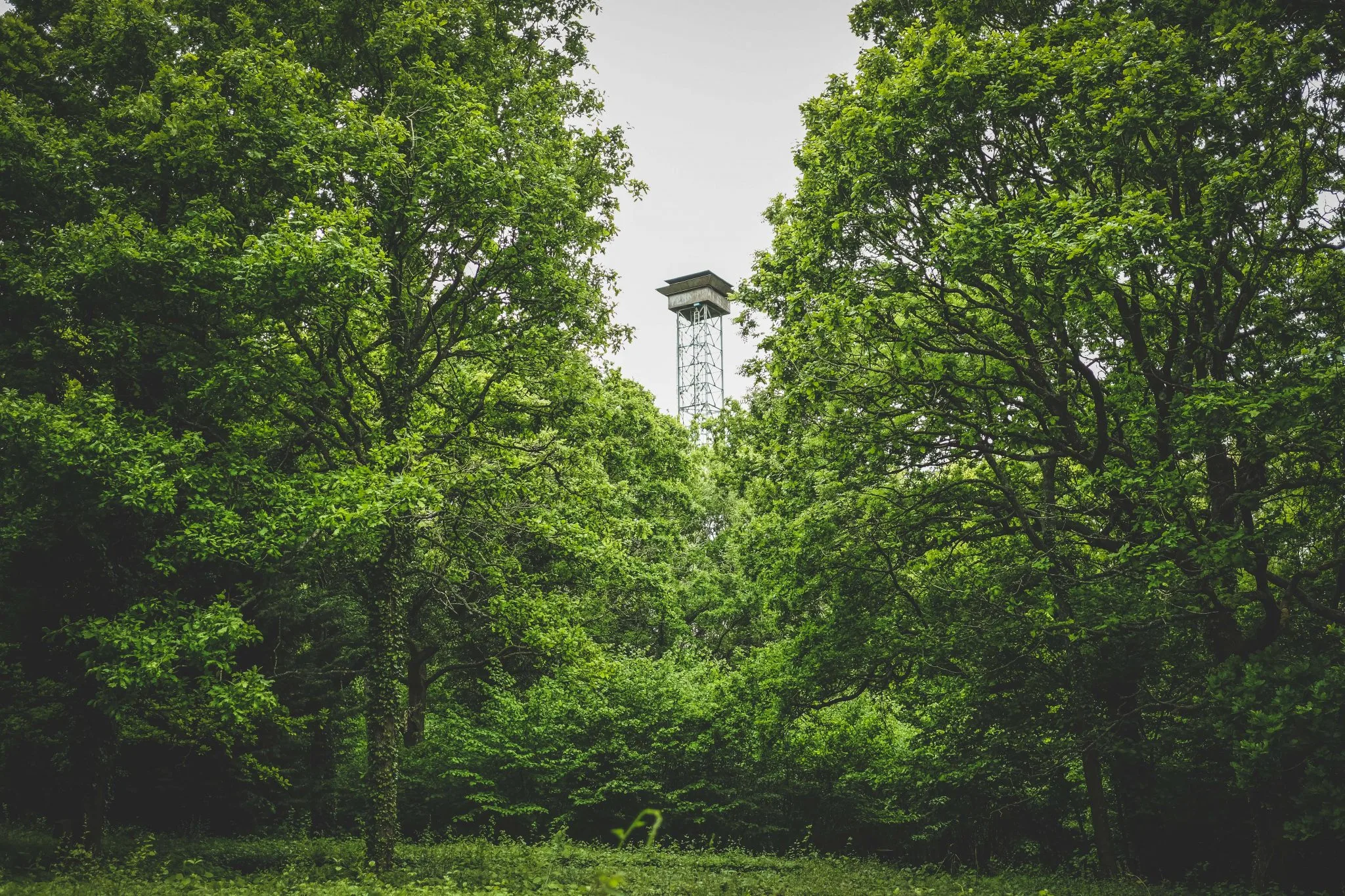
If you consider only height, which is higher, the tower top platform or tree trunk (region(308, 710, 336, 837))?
the tower top platform

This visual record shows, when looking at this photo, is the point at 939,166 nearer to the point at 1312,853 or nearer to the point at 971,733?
the point at 971,733

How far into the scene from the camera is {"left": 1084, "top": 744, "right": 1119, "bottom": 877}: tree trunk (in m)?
13.4

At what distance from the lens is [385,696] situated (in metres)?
13.0

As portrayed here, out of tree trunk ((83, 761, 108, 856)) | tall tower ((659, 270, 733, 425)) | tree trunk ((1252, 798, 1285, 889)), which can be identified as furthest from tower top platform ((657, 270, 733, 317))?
tree trunk ((1252, 798, 1285, 889))

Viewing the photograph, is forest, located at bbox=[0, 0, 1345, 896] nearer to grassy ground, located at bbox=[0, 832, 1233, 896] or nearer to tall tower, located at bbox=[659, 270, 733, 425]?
grassy ground, located at bbox=[0, 832, 1233, 896]

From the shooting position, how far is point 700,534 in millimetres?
31297

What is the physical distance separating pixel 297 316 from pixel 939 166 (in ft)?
30.0

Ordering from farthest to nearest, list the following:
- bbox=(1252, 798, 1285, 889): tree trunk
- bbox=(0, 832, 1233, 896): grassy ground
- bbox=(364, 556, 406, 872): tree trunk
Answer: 1. bbox=(364, 556, 406, 872): tree trunk
2. bbox=(1252, 798, 1285, 889): tree trunk
3. bbox=(0, 832, 1233, 896): grassy ground

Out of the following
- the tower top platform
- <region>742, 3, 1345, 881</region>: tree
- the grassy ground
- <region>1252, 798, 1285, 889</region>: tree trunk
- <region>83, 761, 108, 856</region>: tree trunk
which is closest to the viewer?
<region>742, 3, 1345, 881</region>: tree

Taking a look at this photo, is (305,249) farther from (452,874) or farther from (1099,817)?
(1099,817)

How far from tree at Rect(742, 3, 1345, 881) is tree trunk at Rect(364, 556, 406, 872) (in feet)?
20.2

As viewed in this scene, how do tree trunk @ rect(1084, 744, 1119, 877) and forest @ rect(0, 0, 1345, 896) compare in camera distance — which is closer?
forest @ rect(0, 0, 1345, 896)

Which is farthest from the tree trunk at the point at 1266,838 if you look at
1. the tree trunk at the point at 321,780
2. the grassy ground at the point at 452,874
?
the tree trunk at the point at 321,780

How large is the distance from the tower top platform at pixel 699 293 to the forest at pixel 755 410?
942 inches
